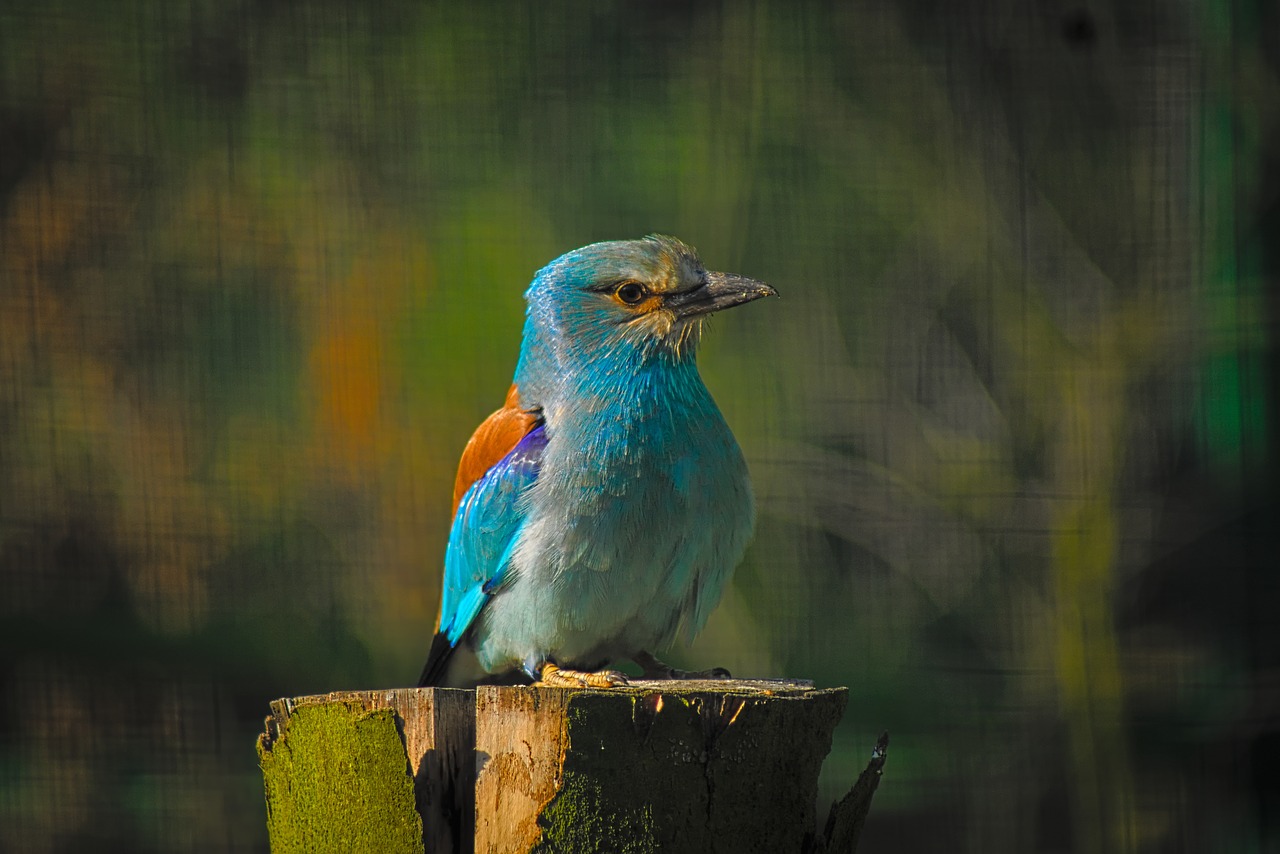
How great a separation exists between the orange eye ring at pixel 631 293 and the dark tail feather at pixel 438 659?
662 millimetres

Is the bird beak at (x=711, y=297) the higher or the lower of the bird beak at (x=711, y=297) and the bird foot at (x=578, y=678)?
the higher

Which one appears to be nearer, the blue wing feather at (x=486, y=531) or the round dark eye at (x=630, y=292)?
the blue wing feather at (x=486, y=531)

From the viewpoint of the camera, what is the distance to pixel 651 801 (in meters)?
1.56

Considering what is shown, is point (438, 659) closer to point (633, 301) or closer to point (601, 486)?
point (601, 486)

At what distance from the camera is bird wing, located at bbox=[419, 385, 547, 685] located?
7.99 feet

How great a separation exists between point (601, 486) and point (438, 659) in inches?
19.8

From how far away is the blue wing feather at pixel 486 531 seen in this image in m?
2.43

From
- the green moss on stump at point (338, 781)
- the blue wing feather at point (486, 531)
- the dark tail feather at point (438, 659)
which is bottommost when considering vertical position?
the dark tail feather at point (438, 659)

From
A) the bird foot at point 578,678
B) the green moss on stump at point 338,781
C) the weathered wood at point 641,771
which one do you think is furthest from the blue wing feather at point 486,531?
the weathered wood at point 641,771

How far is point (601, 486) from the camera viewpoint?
7.70 ft

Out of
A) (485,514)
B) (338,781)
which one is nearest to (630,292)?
(485,514)

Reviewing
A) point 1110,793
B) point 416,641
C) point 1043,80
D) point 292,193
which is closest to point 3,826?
point 416,641

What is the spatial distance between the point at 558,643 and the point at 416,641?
4.40 ft

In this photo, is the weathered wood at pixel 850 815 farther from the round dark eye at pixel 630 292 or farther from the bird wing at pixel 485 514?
the round dark eye at pixel 630 292
